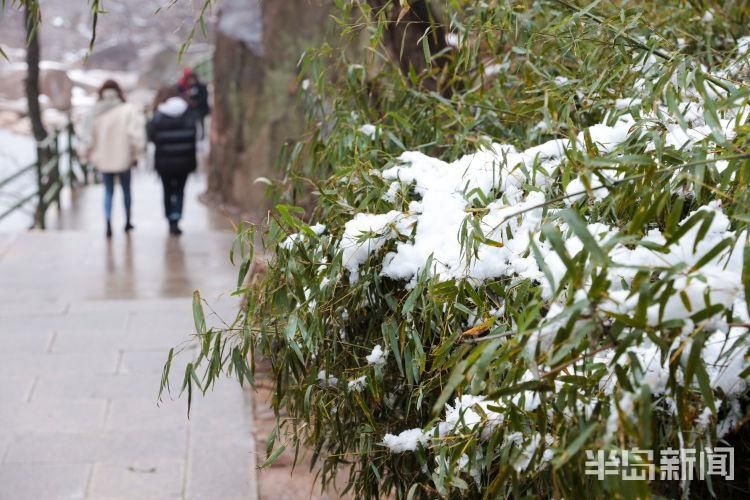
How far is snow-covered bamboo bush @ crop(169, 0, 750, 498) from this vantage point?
174 centimetres

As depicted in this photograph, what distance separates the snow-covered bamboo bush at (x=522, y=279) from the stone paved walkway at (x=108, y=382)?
1.65 ft

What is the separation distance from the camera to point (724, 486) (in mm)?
2203

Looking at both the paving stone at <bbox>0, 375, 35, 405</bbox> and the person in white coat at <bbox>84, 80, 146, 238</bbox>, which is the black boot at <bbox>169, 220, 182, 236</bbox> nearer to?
the person in white coat at <bbox>84, 80, 146, 238</bbox>

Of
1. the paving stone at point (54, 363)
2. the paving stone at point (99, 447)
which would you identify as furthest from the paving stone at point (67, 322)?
the paving stone at point (99, 447)

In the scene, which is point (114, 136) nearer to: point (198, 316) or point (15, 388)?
point (15, 388)

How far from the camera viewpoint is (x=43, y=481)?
13.4 feet

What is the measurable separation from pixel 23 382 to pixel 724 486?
3.90 metres

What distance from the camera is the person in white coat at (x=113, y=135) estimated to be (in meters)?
9.02

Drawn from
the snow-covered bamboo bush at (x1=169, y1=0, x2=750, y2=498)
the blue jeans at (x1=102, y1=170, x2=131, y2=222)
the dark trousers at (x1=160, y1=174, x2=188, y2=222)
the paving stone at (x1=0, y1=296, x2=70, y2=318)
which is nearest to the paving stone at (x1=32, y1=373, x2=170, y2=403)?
the paving stone at (x1=0, y1=296, x2=70, y2=318)

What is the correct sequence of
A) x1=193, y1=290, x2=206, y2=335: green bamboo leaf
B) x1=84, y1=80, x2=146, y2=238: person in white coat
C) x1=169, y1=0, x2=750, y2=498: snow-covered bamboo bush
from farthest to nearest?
x1=84, y1=80, x2=146, y2=238: person in white coat < x1=193, y1=290, x2=206, y2=335: green bamboo leaf < x1=169, y1=0, x2=750, y2=498: snow-covered bamboo bush

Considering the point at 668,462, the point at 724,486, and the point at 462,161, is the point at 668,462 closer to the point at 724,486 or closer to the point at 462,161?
the point at 724,486

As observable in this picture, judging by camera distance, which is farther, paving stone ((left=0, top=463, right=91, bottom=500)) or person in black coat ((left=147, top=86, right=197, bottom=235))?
person in black coat ((left=147, top=86, right=197, bottom=235))

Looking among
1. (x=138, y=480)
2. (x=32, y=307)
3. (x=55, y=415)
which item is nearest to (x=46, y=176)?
(x=32, y=307)

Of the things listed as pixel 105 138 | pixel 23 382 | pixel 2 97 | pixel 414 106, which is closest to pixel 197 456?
pixel 23 382
